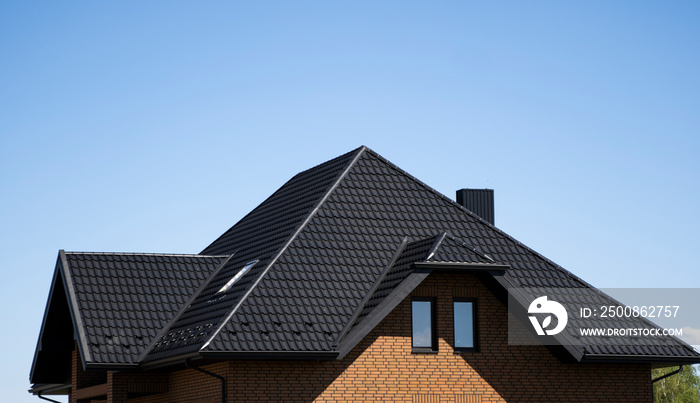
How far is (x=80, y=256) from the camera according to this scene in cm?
2255

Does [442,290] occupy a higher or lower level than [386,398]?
higher

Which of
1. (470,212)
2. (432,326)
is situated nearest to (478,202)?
(470,212)

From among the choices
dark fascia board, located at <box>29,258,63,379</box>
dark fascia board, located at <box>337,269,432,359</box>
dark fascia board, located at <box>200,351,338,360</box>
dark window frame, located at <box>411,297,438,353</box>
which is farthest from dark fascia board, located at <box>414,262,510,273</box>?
dark fascia board, located at <box>29,258,63,379</box>

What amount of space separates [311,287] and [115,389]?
4.78 meters

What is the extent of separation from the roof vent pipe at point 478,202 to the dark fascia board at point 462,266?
569 cm

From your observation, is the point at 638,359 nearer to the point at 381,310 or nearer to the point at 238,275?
the point at 381,310

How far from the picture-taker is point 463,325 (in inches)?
787

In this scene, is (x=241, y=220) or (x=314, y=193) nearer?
(x=314, y=193)

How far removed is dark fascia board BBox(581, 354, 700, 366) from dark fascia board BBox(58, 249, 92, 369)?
9938 mm

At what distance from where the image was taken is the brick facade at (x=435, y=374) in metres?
18.4

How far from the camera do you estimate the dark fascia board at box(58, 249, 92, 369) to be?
19.9 m

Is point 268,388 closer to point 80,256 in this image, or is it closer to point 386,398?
point 386,398

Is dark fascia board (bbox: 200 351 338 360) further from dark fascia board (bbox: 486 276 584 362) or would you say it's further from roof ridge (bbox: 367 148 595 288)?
roof ridge (bbox: 367 148 595 288)

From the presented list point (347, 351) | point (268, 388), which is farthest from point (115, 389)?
point (347, 351)
